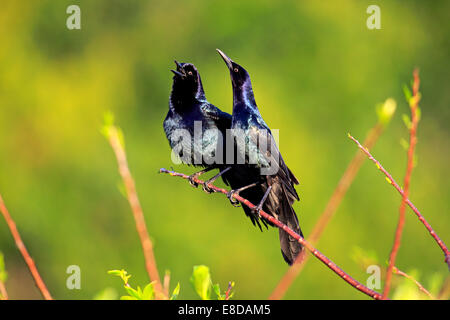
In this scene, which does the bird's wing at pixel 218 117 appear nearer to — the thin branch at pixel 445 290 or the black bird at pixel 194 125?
the black bird at pixel 194 125

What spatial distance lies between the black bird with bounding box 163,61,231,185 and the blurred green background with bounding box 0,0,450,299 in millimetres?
7904

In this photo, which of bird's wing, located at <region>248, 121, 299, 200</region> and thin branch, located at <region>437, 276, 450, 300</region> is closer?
thin branch, located at <region>437, 276, 450, 300</region>

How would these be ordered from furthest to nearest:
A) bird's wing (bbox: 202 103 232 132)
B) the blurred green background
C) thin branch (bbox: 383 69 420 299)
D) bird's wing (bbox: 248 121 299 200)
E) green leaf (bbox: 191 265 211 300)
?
the blurred green background, bird's wing (bbox: 202 103 232 132), bird's wing (bbox: 248 121 299 200), green leaf (bbox: 191 265 211 300), thin branch (bbox: 383 69 420 299)

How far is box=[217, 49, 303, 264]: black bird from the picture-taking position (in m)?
3.81

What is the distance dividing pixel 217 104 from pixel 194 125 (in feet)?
28.5

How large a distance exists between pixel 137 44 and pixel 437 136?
812 cm

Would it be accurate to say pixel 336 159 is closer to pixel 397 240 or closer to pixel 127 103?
pixel 127 103

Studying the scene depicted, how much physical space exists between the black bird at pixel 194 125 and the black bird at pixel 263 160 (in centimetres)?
48

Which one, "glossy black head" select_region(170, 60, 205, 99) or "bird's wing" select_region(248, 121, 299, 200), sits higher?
"glossy black head" select_region(170, 60, 205, 99)

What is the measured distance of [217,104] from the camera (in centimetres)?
1315

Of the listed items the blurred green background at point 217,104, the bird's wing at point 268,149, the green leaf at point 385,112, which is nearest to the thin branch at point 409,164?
the green leaf at point 385,112

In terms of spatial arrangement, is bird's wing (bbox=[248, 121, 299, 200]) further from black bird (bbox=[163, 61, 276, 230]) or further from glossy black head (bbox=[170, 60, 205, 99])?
glossy black head (bbox=[170, 60, 205, 99])

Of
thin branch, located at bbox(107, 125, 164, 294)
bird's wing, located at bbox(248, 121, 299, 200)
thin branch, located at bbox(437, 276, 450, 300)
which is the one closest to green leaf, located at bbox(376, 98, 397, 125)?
thin branch, located at bbox(437, 276, 450, 300)

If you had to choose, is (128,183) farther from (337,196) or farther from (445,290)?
(445,290)
